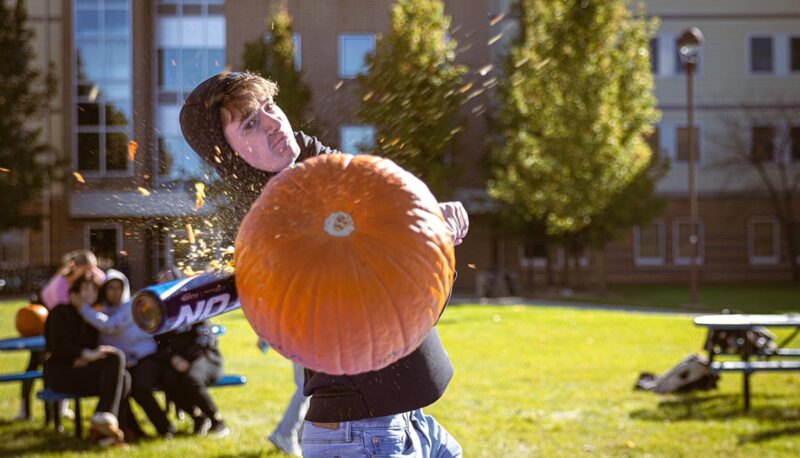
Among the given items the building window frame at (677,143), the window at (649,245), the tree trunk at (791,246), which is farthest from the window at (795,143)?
the window at (649,245)

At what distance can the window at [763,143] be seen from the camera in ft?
138

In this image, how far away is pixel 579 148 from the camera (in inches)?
1205

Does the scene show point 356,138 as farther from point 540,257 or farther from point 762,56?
point 762,56

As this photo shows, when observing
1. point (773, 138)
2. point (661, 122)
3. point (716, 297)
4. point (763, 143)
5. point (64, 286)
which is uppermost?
point (661, 122)

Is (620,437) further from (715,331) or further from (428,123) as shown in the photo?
(428,123)

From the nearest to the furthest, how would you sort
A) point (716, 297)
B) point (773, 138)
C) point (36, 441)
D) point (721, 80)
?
1. point (36, 441)
2. point (716, 297)
3. point (773, 138)
4. point (721, 80)

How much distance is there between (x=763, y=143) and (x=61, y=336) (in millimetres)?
39933

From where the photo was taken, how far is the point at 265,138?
2.74 metres

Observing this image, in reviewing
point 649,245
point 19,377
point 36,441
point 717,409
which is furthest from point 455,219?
point 649,245

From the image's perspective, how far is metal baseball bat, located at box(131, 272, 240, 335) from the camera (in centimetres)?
242

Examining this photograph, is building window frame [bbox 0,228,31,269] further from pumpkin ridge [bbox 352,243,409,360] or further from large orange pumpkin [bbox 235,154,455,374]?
pumpkin ridge [bbox 352,243,409,360]

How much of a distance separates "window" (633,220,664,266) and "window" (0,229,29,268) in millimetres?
27979

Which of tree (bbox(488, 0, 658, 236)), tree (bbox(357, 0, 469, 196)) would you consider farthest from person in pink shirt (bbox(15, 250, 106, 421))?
tree (bbox(488, 0, 658, 236))

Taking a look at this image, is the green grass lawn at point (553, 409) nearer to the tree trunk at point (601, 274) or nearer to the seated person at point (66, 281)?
the seated person at point (66, 281)
